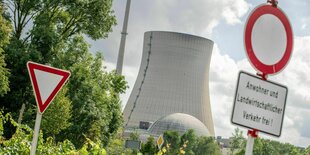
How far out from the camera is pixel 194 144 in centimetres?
9138

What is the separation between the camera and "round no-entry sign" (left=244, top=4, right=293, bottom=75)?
3.94 meters

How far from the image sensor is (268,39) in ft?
13.1

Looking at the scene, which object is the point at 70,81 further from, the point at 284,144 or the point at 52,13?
the point at 284,144

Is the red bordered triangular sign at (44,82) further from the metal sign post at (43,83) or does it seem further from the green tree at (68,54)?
the green tree at (68,54)

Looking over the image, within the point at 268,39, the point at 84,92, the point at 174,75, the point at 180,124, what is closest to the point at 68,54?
the point at 84,92

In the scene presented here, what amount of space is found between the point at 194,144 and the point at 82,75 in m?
59.4

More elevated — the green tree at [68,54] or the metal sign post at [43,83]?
the green tree at [68,54]

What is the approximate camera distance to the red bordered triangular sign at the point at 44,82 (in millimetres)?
7014

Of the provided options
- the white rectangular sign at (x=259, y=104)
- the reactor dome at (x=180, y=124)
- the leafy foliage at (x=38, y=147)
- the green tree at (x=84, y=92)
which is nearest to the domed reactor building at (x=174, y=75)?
the reactor dome at (x=180, y=124)

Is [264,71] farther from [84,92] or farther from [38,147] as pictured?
[84,92]

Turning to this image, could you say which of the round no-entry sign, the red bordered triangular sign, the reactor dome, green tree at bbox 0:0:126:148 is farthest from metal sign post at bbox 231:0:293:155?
the reactor dome

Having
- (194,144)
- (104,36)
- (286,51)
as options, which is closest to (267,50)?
(286,51)

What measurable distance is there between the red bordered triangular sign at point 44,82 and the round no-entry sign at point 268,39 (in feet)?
12.0

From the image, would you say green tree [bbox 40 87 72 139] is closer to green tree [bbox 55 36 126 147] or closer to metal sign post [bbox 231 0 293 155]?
green tree [bbox 55 36 126 147]
